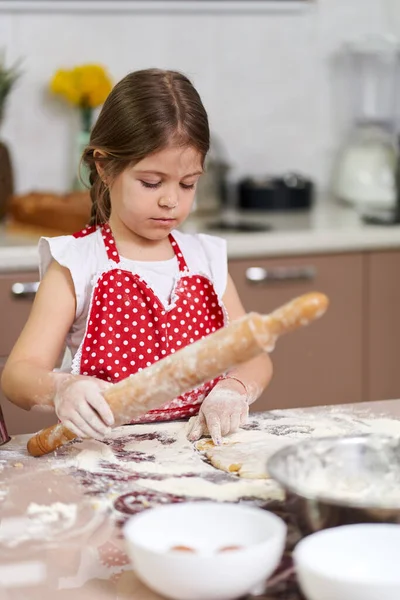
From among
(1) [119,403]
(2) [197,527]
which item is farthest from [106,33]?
(2) [197,527]

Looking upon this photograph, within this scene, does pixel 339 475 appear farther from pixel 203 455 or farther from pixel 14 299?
pixel 14 299

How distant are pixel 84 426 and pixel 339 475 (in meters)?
0.32

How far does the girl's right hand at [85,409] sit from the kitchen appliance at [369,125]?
200 cm

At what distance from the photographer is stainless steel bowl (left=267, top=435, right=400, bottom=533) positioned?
3.26 feet

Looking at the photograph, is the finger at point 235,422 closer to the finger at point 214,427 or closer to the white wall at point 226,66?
the finger at point 214,427

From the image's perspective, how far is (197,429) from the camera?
1.39m

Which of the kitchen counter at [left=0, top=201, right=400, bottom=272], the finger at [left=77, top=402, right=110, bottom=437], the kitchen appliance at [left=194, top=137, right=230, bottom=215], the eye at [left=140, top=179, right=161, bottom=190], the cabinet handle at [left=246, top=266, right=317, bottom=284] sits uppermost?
the eye at [left=140, top=179, right=161, bottom=190]

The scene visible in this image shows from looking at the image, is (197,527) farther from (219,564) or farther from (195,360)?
(195,360)

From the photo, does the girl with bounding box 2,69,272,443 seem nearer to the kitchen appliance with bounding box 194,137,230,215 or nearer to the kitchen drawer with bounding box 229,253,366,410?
the kitchen drawer with bounding box 229,253,366,410

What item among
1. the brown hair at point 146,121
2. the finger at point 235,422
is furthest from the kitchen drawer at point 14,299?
the finger at point 235,422

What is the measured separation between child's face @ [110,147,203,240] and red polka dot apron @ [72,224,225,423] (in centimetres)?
12

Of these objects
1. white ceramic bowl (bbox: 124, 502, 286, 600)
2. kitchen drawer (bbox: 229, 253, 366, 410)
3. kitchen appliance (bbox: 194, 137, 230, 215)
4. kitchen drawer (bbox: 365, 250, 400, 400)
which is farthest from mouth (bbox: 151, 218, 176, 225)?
kitchen appliance (bbox: 194, 137, 230, 215)

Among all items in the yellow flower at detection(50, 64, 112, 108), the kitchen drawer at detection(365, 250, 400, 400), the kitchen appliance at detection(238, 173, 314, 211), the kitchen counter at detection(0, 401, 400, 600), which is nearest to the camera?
the kitchen counter at detection(0, 401, 400, 600)

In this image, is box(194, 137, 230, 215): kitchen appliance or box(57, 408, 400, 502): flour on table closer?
box(57, 408, 400, 502): flour on table
